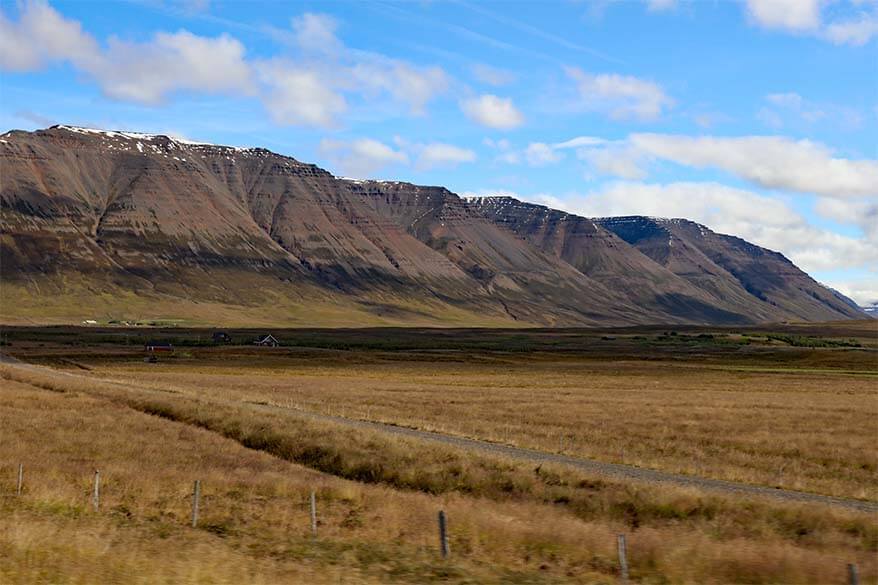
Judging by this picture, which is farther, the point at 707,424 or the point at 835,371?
the point at 835,371

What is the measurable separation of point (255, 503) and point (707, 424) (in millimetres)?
28701

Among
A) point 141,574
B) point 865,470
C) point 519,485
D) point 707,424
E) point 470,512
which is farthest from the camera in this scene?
point 707,424

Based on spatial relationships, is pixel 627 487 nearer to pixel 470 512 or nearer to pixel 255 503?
pixel 470 512

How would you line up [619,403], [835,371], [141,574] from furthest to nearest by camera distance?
[835,371] → [619,403] → [141,574]

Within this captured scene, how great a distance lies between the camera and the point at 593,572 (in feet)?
55.8

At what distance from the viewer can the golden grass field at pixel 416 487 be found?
56.2ft

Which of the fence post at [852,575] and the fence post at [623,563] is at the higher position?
the fence post at [852,575]

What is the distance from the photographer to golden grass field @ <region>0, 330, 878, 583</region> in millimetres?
17125

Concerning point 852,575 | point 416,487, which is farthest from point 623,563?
point 416,487

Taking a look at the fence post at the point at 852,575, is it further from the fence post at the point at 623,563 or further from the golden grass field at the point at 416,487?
the fence post at the point at 623,563

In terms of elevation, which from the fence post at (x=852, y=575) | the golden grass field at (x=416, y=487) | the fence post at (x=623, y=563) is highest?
the fence post at (x=852, y=575)

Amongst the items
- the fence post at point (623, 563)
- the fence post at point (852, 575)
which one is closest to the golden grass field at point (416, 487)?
the fence post at point (623, 563)

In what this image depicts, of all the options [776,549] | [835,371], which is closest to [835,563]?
[776,549]

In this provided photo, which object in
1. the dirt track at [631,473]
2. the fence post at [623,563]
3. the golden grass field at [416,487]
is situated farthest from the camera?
the dirt track at [631,473]
